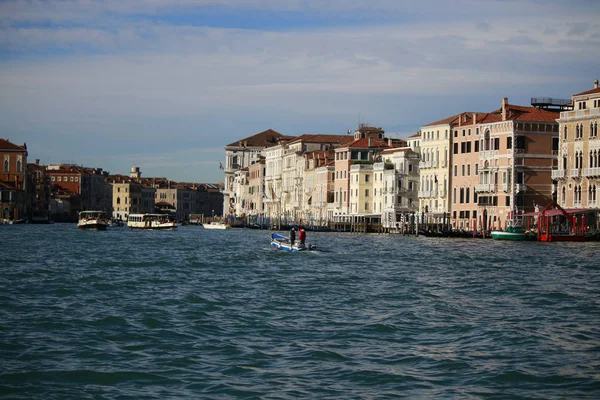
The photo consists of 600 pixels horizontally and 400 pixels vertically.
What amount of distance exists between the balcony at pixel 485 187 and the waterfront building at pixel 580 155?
5.59m

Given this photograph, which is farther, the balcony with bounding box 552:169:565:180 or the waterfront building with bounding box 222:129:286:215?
the waterfront building with bounding box 222:129:286:215

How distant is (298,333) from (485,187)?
47457mm

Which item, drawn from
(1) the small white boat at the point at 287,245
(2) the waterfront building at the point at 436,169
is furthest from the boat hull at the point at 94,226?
(1) the small white boat at the point at 287,245

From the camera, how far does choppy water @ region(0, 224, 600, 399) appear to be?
13.3m

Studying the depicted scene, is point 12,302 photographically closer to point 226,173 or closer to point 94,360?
point 94,360

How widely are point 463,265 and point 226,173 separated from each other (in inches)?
4070

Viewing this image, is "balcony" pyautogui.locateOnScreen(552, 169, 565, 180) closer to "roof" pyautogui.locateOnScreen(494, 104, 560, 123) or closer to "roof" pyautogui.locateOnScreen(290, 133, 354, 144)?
"roof" pyautogui.locateOnScreen(494, 104, 560, 123)

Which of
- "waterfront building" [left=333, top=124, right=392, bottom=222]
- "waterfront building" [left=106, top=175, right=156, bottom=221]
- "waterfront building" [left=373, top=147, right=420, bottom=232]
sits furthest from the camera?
"waterfront building" [left=106, top=175, right=156, bottom=221]

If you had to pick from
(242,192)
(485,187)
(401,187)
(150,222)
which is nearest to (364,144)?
(401,187)

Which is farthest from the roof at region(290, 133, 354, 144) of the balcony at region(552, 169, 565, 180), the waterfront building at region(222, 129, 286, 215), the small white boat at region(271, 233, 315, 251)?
the small white boat at region(271, 233, 315, 251)

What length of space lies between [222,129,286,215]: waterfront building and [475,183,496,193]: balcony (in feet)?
236

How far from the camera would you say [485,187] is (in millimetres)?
63375

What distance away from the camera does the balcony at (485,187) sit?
62719 millimetres

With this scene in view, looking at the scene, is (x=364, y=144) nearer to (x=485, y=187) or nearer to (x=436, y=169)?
(x=436, y=169)
